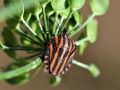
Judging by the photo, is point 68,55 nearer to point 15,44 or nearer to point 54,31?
point 54,31

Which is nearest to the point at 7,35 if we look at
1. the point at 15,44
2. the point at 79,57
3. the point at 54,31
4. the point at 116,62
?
the point at 15,44

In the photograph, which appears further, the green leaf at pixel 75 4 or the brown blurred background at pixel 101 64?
the brown blurred background at pixel 101 64

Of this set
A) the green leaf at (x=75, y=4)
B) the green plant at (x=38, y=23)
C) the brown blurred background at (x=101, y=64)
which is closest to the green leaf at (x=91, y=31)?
the green plant at (x=38, y=23)

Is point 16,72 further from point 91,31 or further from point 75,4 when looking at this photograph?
point 91,31

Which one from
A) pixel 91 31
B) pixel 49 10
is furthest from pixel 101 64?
pixel 49 10

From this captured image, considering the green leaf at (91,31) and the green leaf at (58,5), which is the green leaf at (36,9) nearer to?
the green leaf at (58,5)

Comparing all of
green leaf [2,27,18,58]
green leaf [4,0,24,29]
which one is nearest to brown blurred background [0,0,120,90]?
green leaf [2,27,18,58]
